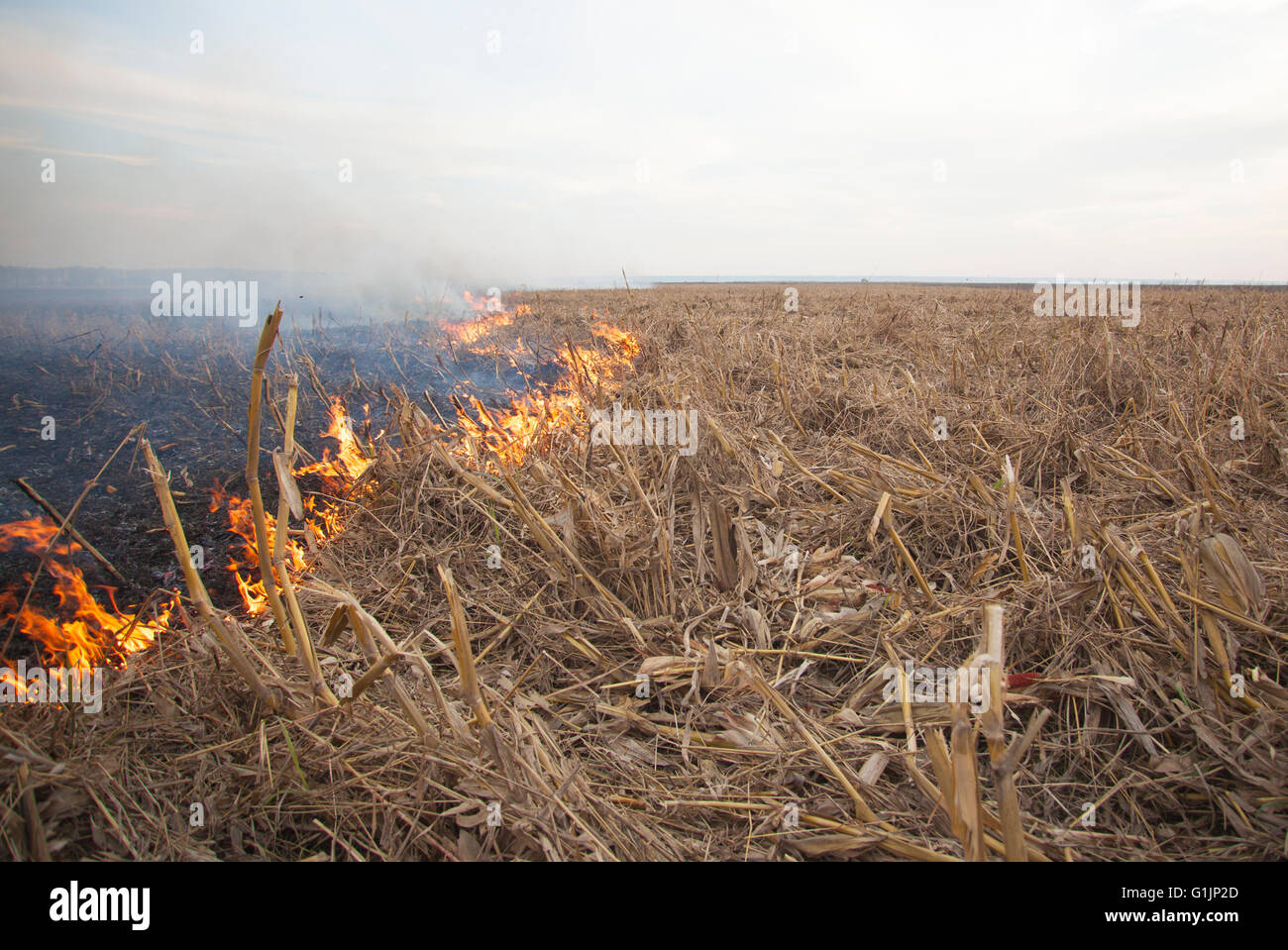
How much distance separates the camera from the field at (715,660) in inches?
62.4

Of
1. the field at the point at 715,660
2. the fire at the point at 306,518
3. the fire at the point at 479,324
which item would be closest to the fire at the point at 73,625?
the field at the point at 715,660

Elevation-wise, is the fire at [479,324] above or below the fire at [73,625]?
above

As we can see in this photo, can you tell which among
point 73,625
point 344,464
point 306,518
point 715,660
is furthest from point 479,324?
point 715,660

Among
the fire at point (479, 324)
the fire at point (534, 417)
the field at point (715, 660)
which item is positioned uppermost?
the fire at point (479, 324)

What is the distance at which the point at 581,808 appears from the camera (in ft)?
5.51

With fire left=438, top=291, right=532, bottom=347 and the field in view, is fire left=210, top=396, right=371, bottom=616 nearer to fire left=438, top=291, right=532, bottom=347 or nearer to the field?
the field

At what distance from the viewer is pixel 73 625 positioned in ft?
7.32

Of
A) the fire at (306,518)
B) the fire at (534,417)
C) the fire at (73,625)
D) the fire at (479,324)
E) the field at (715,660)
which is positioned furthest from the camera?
the fire at (479,324)

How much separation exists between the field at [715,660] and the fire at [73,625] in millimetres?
126

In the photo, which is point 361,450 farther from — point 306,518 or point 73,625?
point 73,625

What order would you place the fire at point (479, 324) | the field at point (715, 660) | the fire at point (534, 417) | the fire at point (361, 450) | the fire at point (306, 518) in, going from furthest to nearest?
the fire at point (479, 324) < the fire at point (534, 417) < the fire at point (361, 450) < the fire at point (306, 518) < the field at point (715, 660)

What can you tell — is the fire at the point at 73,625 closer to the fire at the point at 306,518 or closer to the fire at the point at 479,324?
the fire at the point at 306,518

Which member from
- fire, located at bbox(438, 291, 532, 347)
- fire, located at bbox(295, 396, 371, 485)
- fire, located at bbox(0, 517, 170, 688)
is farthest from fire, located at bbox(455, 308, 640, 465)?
fire, located at bbox(438, 291, 532, 347)

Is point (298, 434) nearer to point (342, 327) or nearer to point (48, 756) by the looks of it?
point (48, 756)
